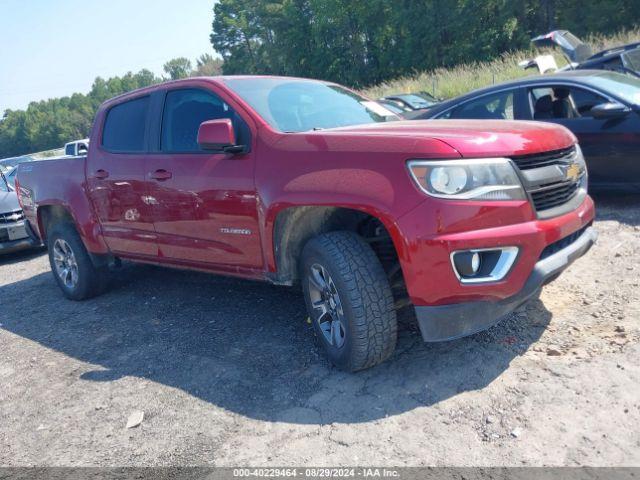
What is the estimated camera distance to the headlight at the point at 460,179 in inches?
113

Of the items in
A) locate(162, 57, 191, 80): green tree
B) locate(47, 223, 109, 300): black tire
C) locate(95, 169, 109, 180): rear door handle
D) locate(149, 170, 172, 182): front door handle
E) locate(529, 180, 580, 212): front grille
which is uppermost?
locate(162, 57, 191, 80): green tree

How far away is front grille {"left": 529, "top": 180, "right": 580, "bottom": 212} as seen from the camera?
3.09 metres

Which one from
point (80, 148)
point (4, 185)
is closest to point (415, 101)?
point (80, 148)

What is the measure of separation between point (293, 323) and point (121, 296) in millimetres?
2390

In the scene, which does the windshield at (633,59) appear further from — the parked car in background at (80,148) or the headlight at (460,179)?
the parked car in background at (80,148)

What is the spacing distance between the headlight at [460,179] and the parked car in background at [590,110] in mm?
3480

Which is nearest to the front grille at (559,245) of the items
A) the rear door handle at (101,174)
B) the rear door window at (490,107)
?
the rear door window at (490,107)

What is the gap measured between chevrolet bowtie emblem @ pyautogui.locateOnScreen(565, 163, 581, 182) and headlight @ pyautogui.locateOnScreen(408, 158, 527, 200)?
0.71m

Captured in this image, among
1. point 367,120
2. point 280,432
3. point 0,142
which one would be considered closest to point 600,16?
point 367,120

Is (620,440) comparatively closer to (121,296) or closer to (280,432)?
(280,432)

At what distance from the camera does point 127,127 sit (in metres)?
5.03

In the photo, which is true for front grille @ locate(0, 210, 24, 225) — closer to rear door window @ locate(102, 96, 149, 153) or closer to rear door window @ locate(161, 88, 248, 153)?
rear door window @ locate(102, 96, 149, 153)

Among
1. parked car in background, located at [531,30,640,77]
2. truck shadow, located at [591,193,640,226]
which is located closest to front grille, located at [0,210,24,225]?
truck shadow, located at [591,193,640,226]

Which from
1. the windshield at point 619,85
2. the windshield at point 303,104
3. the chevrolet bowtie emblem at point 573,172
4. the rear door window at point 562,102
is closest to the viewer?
the chevrolet bowtie emblem at point 573,172
